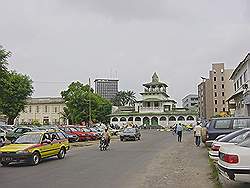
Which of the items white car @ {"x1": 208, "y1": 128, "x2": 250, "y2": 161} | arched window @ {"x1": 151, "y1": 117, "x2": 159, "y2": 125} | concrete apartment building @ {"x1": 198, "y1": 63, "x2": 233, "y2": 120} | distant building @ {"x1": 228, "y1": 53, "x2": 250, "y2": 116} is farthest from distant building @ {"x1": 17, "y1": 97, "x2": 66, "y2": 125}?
white car @ {"x1": 208, "y1": 128, "x2": 250, "y2": 161}

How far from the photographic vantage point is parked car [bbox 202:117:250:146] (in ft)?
59.6

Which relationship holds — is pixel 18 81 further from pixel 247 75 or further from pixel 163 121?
pixel 163 121

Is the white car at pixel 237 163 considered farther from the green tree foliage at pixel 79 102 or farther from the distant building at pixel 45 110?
the distant building at pixel 45 110

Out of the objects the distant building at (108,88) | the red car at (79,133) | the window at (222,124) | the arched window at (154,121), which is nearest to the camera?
the window at (222,124)

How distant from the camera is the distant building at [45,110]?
114 m

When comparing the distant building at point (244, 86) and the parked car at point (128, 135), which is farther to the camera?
the parked car at point (128, 135)

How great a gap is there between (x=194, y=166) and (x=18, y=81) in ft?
174

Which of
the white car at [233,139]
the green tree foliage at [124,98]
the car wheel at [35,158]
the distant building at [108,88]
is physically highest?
the distant building at [108,88]

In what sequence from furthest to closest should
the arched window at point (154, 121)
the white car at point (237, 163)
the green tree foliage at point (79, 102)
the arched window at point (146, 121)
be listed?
the arched window at point (146, 121)
the arched window at point (154, 121)
the green tree foliage at point (79, 102)
the white car at point (237, 163)

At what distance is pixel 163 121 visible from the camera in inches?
4156

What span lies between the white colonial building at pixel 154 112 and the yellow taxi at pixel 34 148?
84863mm

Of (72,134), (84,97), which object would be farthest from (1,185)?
(84,97)

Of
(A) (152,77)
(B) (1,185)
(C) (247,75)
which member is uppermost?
(A) (152,77)

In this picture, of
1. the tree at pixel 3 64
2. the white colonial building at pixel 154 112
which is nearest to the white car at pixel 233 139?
the tree at pixel 3 64
